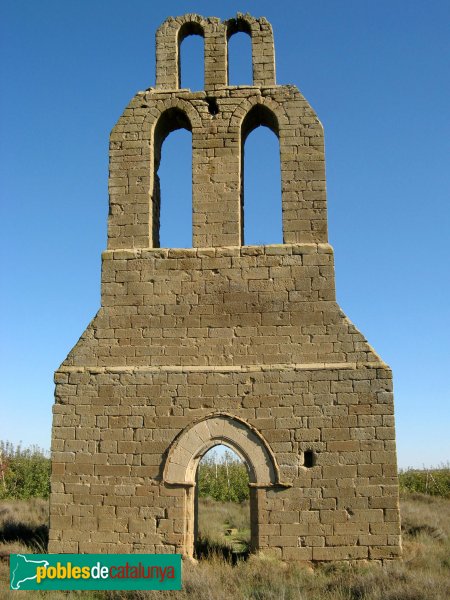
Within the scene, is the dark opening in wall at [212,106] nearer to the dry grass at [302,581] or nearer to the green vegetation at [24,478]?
the dry grass at [302,581]

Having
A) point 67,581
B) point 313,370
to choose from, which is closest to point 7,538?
point 67,581

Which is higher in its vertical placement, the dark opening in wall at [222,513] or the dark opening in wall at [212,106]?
the dark opening in wall at [212,106]

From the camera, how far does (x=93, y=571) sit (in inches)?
301

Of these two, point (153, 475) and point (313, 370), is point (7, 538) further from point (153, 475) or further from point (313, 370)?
point (313, 370)

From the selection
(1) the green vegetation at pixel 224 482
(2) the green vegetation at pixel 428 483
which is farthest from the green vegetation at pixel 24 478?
(2) the green vegetation at pixel 428 483

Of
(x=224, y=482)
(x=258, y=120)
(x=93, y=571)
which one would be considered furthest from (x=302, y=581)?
(x=224, y=482)

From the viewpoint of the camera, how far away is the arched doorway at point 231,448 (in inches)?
313

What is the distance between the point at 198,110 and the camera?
9.55m

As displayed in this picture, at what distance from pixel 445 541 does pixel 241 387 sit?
4.94 m

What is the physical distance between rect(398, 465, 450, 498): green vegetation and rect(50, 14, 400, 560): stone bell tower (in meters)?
14.1

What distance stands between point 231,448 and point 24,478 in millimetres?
14668

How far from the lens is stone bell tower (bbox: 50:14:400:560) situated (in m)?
7.93

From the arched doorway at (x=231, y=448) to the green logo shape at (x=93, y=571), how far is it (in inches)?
22.0

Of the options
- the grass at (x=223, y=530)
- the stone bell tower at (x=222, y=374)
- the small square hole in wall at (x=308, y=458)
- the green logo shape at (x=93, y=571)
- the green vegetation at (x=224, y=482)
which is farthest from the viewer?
the green vegetation at (x=224, y=482)
